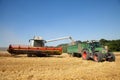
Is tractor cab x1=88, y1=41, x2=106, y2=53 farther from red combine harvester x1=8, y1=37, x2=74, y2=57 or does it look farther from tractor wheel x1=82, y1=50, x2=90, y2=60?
red combine harvester x1=8, y1=37, x2=74, y2=57

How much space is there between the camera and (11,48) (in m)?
22.6

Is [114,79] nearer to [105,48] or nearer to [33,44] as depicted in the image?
[105,48]

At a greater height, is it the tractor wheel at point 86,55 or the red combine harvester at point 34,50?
the red combine harvester at point 34,50

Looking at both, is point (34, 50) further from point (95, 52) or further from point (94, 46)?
point (95, 52)

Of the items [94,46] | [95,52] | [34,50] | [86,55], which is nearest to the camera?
[95,52]

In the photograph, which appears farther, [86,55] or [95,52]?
[86,55]

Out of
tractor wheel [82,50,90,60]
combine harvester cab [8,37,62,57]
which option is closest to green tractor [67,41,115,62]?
tractor wheel [82,50,90,60]

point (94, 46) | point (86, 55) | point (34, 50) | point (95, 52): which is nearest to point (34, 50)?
point (34, 50)

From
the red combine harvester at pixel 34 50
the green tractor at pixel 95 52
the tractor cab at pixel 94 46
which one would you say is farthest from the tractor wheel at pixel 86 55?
the red combine harvester at pixel 34 50

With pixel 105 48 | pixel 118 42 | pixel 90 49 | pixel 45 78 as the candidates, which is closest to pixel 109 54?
pixel 105 48

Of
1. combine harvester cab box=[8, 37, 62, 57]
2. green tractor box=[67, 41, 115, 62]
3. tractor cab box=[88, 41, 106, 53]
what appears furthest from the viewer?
combine harvester cab box=[8, 37, 62, 57]

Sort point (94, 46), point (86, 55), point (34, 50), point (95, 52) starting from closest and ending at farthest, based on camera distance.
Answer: point (95, 52), point (94, 46), point (86, 55), point (34, 50)

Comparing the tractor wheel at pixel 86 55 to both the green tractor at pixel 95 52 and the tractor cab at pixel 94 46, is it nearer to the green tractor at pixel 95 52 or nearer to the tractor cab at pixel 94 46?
the green tractor at pixel 95 52

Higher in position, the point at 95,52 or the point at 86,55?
the point at 95,52
